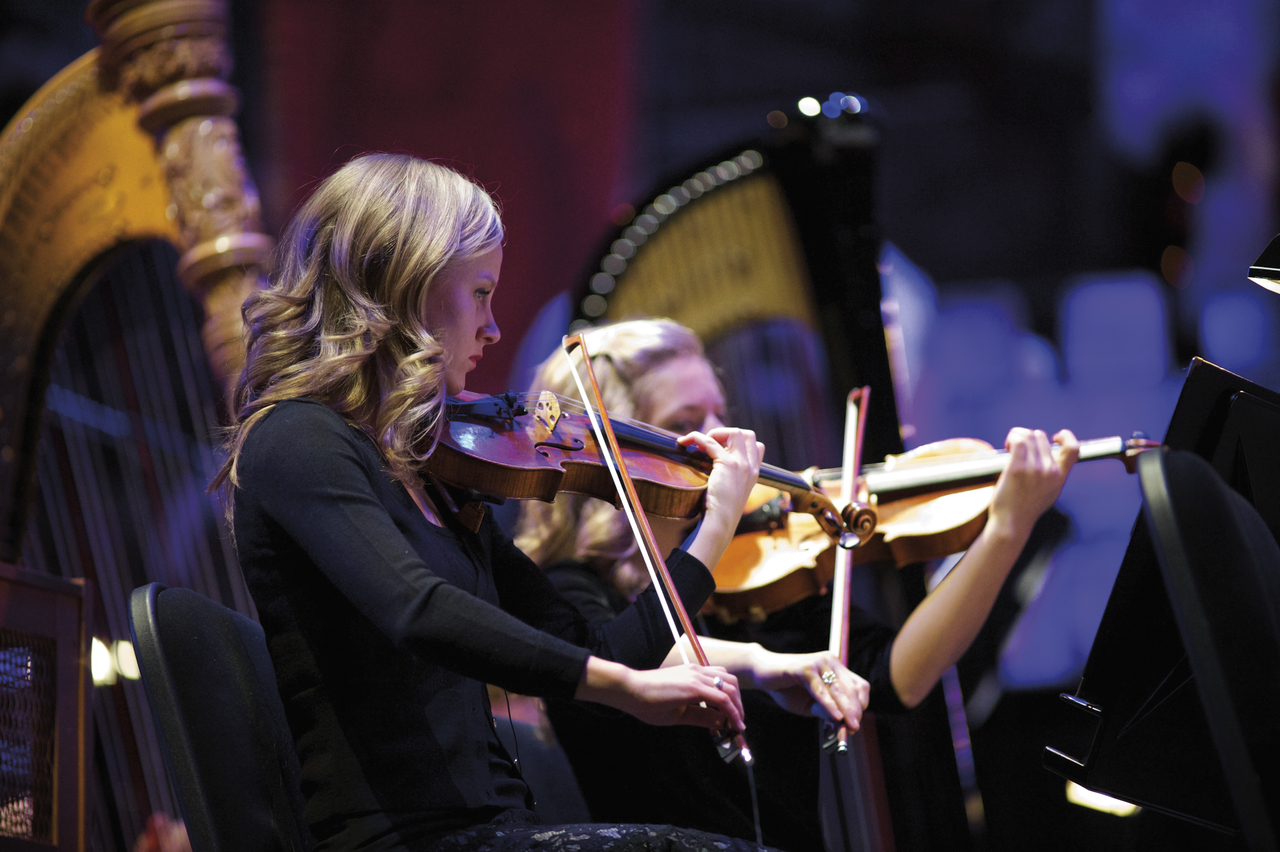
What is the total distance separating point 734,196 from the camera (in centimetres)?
220

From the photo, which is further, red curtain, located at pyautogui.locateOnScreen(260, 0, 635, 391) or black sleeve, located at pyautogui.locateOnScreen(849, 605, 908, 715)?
red curtain, located at pyautogui.locateOnScreen(260, 0, 635, 391)

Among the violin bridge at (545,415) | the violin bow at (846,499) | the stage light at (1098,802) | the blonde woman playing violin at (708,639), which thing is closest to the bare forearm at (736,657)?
the blonde woman playing violin at (708,639)

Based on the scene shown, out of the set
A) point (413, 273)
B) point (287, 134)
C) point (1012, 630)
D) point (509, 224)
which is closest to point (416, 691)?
point (413, 273)

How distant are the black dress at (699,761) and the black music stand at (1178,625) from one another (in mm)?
438

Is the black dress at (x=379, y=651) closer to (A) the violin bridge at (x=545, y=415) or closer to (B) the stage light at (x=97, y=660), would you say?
(A) the violin bridge at (x=545, y=415)

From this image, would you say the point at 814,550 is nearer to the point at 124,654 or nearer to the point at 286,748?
the point at 286,748

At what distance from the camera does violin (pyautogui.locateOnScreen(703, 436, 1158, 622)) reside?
1.69 metres

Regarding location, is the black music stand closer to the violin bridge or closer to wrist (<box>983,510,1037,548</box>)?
wrist (<box>983,510,1037,548</box>)

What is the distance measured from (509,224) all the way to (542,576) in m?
2.95

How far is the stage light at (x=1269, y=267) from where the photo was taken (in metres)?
1.34

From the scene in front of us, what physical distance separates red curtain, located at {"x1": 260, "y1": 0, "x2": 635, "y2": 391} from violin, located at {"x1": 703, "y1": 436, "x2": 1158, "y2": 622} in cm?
253

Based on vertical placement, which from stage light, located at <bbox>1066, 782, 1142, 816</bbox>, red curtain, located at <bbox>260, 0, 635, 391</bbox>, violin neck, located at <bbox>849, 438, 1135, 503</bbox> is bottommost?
stage light, located at <bbox>1066, 782, 1142, 816</bbox>

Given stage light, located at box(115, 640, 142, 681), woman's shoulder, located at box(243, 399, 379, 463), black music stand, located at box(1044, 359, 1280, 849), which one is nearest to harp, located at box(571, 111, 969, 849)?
black music stand, located at box(1044, 359, 1280, 849)

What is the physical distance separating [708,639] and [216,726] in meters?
0.70
